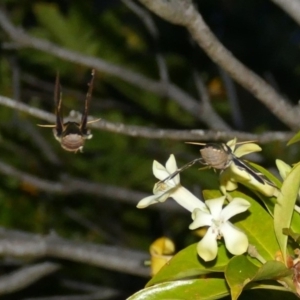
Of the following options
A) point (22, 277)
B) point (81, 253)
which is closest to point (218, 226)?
point (81, 253)

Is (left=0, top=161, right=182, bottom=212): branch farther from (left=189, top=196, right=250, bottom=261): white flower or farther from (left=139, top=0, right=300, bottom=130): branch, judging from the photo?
(left=189, top=196, right=250, bottom=261): white flower

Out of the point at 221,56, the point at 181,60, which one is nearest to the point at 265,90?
the point at 221,56

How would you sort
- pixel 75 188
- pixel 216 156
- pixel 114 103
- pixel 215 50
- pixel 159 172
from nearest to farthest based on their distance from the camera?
pixel 216 156, pixel 159 172, pixel 215 50, pixel 75 188, pixel 114 103

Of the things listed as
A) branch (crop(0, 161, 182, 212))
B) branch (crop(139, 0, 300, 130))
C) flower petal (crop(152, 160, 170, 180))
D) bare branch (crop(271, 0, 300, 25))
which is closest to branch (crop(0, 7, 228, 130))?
branch (crop(0, 161, 182, 212))

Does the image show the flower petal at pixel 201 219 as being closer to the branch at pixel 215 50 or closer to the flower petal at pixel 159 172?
the flower petal at pixel 159 172

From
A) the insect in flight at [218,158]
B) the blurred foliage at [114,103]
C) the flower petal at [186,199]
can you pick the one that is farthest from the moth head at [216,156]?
the blurred foliage at [114,103]

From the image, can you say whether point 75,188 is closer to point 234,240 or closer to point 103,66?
point 103,66

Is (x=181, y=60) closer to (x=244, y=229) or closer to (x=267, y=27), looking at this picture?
(x=267, y=27)
